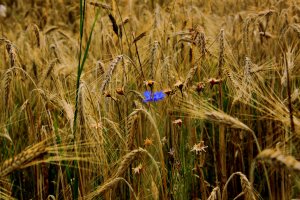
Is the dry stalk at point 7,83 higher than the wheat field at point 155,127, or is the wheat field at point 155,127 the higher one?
the dry stalk at point 7,83

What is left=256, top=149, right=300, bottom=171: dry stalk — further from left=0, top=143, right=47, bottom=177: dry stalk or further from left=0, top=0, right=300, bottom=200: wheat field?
left=0, top=143, right=47, bottom=177: dry stalk

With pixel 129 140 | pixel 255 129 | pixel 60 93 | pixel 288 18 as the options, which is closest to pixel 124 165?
pixel 129 140

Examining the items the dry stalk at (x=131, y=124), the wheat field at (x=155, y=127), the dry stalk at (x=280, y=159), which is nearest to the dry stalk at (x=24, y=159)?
the wheat field at (x=155, y=127)

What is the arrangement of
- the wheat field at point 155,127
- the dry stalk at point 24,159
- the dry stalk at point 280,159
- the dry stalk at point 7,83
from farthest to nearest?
the dry stalk at point 7,83 < the wheat field at point 155,127 < the dry stalk at point 24,159 < the dry stalk at point 280,159

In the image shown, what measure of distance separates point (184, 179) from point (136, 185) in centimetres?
15

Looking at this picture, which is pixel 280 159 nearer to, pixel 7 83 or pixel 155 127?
pixel 155 127

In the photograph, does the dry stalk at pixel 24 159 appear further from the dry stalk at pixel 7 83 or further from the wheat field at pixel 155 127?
the dry stalk at pixel 7 83

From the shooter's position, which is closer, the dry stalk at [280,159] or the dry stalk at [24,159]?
the dry stalk at [280,159]

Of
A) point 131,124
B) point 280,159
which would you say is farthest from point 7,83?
point 280,159

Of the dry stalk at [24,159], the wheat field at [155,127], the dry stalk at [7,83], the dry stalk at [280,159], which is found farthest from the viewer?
the dry stalk at [7,83]

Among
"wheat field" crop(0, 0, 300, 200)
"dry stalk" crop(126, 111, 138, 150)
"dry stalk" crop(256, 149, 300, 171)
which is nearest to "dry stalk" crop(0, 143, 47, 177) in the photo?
"wheat field" crop(0, 0, 300, 200)

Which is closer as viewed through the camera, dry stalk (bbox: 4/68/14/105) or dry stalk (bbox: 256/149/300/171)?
dry stalk (bbox: 256/149/300/171)

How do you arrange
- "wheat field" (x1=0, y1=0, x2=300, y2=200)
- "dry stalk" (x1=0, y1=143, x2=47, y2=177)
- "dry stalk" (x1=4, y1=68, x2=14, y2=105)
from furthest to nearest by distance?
"dry stalk" (x1=4, y1=68, x2=14, y2=105), "wheat field" (x1=0, y1=0, x2=300, y2=200), "dry stalk" (x1=0, y1=143, x2=47, y2=177)

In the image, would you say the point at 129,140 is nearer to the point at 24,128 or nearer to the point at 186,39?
the point at 186,39
